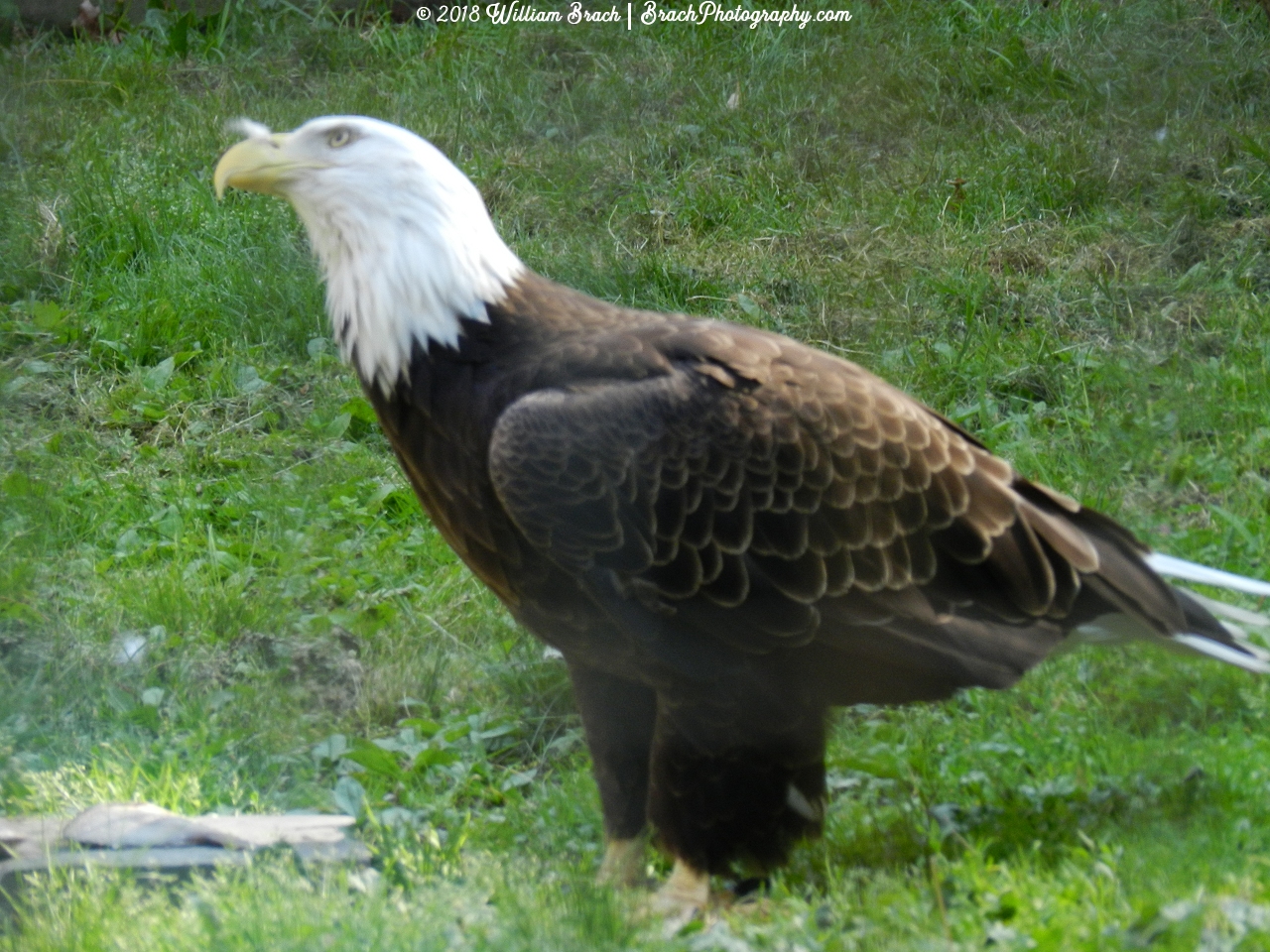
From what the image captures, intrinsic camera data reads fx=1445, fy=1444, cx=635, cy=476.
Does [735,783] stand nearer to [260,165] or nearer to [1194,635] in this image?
[1194,635]

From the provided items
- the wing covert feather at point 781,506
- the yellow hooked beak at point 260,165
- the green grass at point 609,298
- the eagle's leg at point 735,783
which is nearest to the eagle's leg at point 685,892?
the eagle's leg at point 735,783

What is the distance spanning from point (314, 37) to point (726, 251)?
142 centimetres

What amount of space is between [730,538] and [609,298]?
183 cm

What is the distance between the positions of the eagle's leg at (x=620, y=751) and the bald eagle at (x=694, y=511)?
15 millimetres

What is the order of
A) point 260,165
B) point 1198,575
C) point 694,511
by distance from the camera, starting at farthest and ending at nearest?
1. point 1198,575
2. point 260,165
3. point 694,511

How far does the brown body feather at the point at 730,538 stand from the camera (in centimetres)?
225

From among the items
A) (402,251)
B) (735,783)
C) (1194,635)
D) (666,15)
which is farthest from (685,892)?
(666,15)

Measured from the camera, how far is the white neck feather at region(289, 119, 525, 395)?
2361 millimetres

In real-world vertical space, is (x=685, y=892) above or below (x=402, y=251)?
below

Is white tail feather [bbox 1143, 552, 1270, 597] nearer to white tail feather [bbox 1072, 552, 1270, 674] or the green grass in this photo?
white tail feather [bbox 1072, 552, 1270, 674]

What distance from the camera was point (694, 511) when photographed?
2.28 m

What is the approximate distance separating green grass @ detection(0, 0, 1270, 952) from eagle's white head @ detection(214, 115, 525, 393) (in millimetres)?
869

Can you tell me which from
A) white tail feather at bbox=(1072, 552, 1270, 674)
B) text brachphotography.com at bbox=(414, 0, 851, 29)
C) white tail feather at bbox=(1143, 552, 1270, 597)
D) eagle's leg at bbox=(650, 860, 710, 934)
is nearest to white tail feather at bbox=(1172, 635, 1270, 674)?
white tail feather at bbox=(1072, 552, 1270, 674)

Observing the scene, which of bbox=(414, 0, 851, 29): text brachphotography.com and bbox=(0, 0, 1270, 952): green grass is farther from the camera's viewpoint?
bbox=(414, 0, 851, 29): text brachphotography.com
